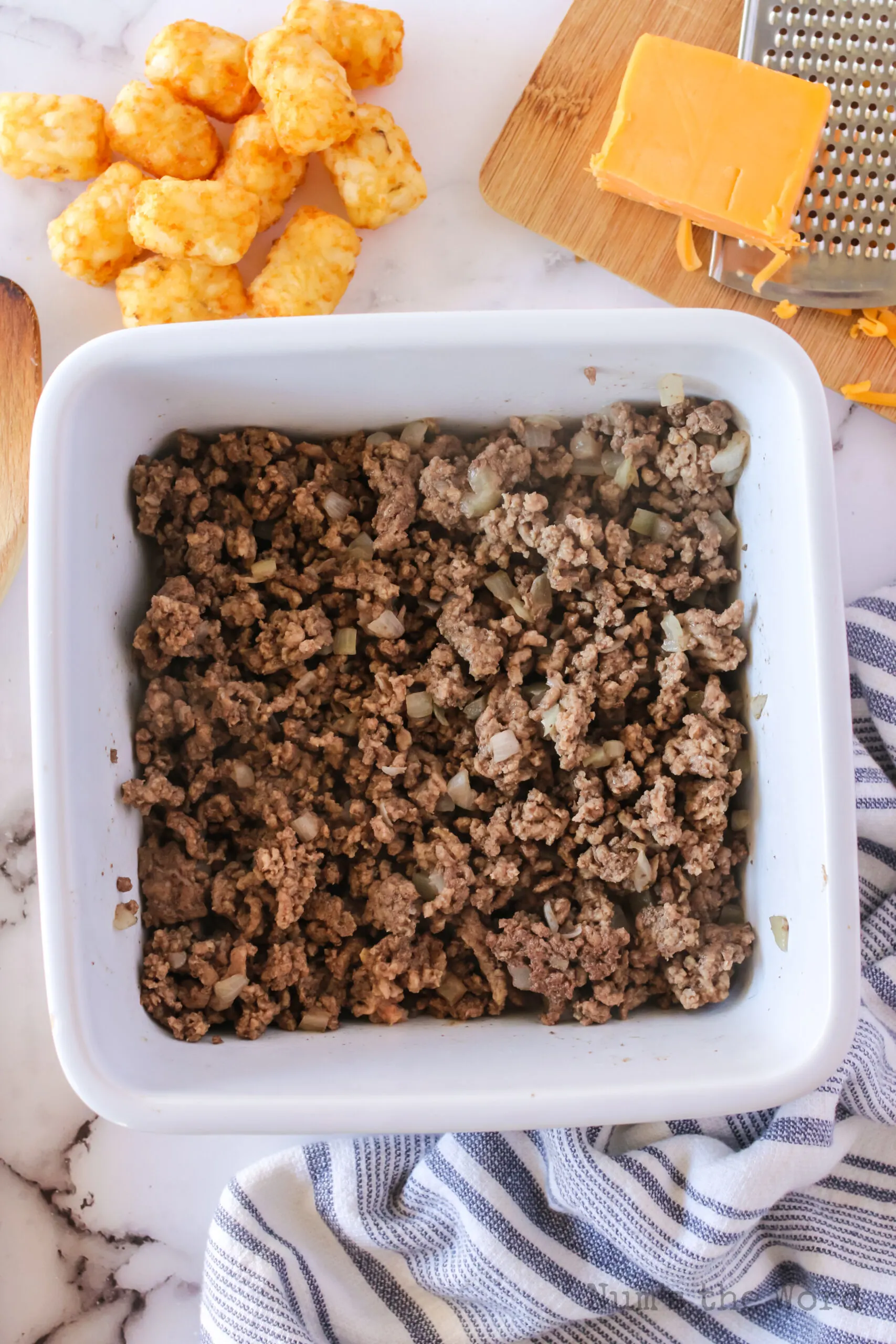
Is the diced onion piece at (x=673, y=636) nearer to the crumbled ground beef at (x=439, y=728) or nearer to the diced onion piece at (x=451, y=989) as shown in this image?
the crumbled ground beef at (x=439, y=728)

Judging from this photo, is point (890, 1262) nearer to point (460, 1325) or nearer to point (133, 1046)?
point (460, 1325)

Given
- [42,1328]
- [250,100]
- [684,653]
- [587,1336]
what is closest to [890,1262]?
[587,1336]

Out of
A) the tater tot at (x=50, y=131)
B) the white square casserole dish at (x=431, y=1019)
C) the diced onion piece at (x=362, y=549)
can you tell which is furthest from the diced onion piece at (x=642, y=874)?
the tater tot at (x=50, y=131)

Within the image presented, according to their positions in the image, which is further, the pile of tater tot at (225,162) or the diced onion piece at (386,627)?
the pile of tater tot at (225,162)

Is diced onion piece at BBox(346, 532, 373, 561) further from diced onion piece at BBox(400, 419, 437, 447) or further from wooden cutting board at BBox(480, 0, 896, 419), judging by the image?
wooden cutting board at BBox(480, 0, 896, 419)

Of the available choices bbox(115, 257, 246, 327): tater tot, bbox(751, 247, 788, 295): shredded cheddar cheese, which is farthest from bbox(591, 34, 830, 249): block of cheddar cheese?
bbox(115, 257, 246, 327): tater tot
